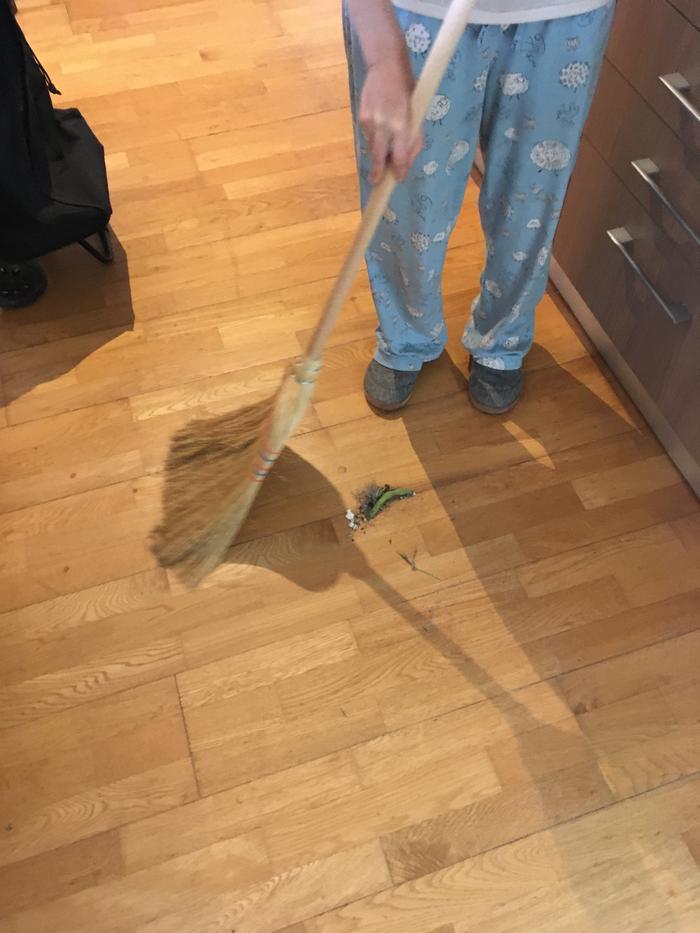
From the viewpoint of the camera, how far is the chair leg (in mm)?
1506

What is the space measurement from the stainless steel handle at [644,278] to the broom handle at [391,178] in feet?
1.83

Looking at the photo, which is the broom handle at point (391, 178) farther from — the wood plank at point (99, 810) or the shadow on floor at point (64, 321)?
the shadow on floor at point (64, 321)

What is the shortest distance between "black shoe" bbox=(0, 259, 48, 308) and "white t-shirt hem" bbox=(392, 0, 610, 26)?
0.94 meters

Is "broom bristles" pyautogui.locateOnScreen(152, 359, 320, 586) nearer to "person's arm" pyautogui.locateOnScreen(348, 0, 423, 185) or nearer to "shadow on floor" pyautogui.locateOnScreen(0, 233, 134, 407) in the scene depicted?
"shadow on floor" pyautogui.locateOnScreen(0, 233, 134, 407)

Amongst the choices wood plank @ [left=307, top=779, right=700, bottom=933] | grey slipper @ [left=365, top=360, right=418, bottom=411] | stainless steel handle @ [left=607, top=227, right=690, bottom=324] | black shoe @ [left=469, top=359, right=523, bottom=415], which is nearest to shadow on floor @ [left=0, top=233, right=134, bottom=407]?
grey slipper @ [left=365, top=360, right=418, bottom=411]

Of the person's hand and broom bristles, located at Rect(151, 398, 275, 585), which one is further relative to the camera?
broom bristles, located at Rect(151, 398, 275, 585)

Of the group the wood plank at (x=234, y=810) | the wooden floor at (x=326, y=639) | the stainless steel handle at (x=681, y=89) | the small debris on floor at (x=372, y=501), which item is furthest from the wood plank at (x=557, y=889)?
the stainless steel handle at (x=681, y=89)

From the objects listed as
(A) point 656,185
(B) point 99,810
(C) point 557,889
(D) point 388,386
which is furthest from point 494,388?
(B) point 99,810

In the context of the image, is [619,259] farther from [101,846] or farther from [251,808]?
[101,846]

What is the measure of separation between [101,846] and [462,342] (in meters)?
0.98

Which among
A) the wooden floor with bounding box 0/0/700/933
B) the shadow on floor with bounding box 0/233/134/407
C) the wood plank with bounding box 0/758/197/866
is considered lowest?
the wood plank with bounding box 0/758/197/866

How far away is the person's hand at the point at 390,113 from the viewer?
71cm

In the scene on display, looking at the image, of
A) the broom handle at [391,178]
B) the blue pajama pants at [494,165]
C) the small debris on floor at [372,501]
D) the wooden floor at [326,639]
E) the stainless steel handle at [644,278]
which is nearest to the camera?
the broom handle at [391,178]

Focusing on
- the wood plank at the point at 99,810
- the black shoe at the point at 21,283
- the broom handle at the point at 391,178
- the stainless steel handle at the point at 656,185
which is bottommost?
the wood plank at the point at 99,810
